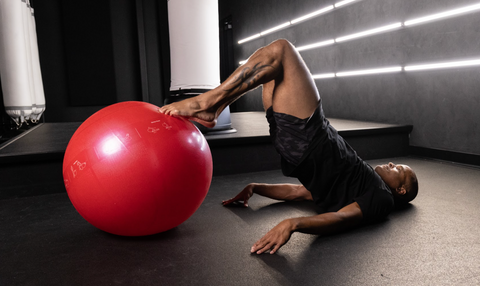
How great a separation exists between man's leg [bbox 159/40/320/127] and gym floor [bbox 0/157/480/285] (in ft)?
1.87

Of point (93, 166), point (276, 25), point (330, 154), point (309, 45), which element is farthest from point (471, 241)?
point (276, 25)

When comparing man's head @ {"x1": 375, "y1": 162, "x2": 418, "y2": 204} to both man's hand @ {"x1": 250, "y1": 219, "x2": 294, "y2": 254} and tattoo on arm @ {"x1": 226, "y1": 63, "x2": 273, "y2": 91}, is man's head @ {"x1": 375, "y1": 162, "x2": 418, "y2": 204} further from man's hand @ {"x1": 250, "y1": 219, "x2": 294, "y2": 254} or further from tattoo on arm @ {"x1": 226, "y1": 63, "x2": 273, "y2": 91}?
tattoo on arm @ {"x1": 226, "y1": 63, "x2": 273, "y2": 91}

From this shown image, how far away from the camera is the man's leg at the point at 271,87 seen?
150cm

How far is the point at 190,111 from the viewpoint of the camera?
1.48 m

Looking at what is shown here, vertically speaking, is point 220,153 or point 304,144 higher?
point 304,144

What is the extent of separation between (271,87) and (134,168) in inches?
30.6

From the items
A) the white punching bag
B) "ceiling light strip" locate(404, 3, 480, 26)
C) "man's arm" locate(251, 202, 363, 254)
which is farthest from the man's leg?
"ceiling light strip" locate(404, 3, 480, 26)

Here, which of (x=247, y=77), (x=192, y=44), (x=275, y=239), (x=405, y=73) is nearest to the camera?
(x=275, y=239)

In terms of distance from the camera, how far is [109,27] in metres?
6.03

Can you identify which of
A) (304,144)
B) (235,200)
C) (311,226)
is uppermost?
(304,144)

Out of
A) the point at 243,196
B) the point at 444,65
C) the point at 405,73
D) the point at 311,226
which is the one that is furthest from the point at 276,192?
the point at 405,73

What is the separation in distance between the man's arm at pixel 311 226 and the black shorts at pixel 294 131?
312 millimetres

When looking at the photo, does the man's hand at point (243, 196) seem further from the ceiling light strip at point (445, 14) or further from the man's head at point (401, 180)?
the ceiling light strip at point (445, 14)

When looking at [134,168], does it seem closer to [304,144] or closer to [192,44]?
[304,144]
